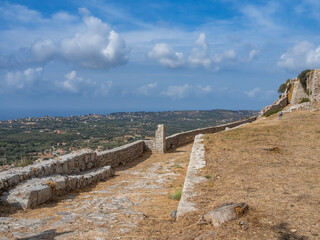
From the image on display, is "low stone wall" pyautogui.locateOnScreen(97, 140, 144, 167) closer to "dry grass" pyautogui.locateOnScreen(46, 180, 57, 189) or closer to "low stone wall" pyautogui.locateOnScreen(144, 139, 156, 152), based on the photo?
"low stone wall" pyautogui.locateOnScreen(144, 139, 156, 152)

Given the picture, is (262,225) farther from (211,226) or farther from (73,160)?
(73,160)

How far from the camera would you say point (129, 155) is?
46.5 feet

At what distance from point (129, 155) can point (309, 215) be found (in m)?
11.0

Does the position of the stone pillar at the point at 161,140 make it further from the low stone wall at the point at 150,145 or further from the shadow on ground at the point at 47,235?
the shadow on ground at the point at 47,235

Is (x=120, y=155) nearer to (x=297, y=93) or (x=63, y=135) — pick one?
(x=297, y=93)

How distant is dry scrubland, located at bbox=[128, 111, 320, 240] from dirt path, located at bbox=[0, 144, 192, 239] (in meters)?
0.50

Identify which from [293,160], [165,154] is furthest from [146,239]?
[165,154]

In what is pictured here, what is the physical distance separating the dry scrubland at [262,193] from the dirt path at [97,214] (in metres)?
0.50

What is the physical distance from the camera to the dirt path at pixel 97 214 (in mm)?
4023

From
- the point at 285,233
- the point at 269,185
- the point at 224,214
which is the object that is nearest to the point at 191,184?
the point at 269,185

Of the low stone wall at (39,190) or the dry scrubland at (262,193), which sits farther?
the low stone wall at (39,190)

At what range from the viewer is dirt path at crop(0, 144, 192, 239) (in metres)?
4.02

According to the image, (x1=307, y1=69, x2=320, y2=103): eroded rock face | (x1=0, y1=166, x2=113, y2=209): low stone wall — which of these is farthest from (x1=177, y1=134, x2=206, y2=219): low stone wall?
(x1=307, y1=69, x2=320, y2=103): eroded rock face

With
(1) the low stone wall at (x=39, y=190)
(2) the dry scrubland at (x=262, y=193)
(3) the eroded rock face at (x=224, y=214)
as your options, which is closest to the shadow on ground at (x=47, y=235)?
(2) the dry scrubland at (x=262, y=193)
